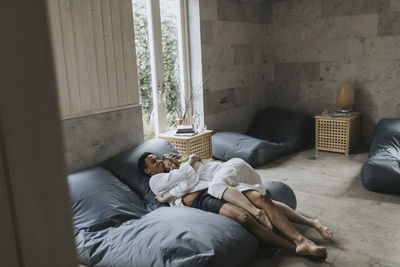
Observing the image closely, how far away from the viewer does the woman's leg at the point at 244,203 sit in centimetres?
256

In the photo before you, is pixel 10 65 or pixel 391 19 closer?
pixel 10 65

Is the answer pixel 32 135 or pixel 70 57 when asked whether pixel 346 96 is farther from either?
pixel 32 135

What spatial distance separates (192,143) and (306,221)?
5.72 feet

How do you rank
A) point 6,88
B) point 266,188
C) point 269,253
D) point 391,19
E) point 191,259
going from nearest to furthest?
1. point 6,88
2. point 191,259
3. point 269,253
4. point 266,188
5. point 391,19

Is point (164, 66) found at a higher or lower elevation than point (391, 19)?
lower

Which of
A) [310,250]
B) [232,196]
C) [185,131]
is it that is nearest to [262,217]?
[232,196]

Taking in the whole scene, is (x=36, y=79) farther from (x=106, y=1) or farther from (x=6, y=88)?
(x=106, y=1)

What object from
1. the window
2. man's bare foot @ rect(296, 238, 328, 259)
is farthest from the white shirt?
the window

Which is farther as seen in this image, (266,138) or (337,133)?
(266,138)

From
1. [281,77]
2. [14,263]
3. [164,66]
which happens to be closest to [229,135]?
[164,66]

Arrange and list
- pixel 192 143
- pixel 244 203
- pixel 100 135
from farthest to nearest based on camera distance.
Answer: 1. pixel 192 143
2. pixel 100 135
3. pixel 244 203

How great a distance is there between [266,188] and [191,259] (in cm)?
118

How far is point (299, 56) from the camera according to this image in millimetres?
5730

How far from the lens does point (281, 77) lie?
5977mm
